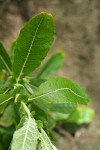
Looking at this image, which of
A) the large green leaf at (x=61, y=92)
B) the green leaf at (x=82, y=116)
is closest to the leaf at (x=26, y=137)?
the large green leaf at (x=61, y=92)

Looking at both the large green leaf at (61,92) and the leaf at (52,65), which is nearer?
the large green leaf at (61,92)

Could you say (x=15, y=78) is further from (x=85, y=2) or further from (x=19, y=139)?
(x=85, y=2)

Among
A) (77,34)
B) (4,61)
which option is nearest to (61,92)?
(4,61)

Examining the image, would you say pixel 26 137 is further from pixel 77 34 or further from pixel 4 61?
pixel 77 34

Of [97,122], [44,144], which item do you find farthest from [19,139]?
[97,122]

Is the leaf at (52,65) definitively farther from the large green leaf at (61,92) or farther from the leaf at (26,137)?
the leaf at (26,137)
